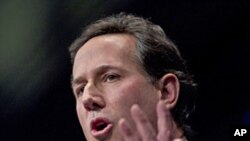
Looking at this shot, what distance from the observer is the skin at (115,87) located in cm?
108

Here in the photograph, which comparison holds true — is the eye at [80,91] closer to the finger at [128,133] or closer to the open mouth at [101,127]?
the open mouth at [101,127]

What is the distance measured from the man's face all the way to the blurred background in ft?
2.13

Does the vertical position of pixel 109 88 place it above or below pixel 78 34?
below

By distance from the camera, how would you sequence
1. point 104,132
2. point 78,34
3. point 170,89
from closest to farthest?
1. point 104,132
2. point 170,89
3. point 78,34

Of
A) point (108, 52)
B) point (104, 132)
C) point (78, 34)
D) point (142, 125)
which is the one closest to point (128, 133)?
point (142, 125)

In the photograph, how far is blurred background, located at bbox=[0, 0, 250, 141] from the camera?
1.80 m

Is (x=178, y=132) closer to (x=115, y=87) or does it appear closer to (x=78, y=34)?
(x=115, y=87)

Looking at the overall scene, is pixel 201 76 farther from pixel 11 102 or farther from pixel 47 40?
pixel 11 102

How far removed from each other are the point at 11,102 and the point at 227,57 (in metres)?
0.79

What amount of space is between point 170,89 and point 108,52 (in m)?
0.16

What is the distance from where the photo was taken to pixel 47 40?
1880 millimetres

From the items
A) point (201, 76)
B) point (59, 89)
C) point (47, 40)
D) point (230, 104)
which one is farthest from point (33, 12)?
point (230, 104)

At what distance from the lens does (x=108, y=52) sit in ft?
3.76

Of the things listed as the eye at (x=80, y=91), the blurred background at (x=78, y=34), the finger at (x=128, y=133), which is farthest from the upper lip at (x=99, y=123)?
the blurred background at (x=78, y=34)
